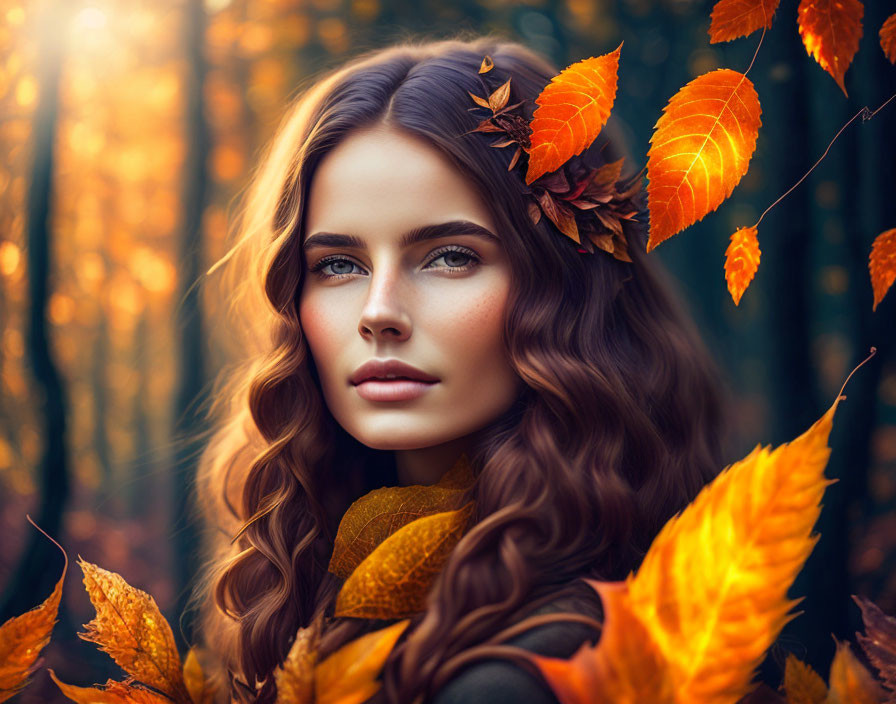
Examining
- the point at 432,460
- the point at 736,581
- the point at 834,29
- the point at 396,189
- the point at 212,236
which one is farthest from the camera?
the point at 212,236

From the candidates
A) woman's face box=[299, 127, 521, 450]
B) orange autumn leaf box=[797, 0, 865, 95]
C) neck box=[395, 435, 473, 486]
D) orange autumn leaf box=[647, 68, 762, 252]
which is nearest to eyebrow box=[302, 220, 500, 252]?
woman's face box=[299, 127, 521, 450]

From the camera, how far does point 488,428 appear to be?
Answer: 140 cm

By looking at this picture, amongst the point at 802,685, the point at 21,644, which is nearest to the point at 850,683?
the point at 802,685

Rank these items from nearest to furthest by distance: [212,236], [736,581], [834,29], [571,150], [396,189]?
[736,581] < [834,29] < [571,150] < [396,189] < [212,236]

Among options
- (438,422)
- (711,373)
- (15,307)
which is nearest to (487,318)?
(438,422)

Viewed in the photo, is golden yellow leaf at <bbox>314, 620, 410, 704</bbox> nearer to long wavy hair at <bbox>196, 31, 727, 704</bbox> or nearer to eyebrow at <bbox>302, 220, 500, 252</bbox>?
long wavy hair at <bbox>196, 31, 727, 704</bbox>

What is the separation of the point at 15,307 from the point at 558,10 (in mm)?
1579

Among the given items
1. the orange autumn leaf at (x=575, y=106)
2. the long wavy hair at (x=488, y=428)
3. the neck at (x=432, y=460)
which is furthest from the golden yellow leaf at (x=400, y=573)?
the orange autumn leaf at (x=575, y=106)

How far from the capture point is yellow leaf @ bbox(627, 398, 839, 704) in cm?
98

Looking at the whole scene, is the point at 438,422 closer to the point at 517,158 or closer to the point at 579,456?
the point at 579,456

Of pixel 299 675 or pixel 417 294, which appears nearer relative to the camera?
pixel 299 675

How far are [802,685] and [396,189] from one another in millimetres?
1113

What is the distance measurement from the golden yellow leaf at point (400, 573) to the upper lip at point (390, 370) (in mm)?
251

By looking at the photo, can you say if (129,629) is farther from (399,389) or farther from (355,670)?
(399,389)
